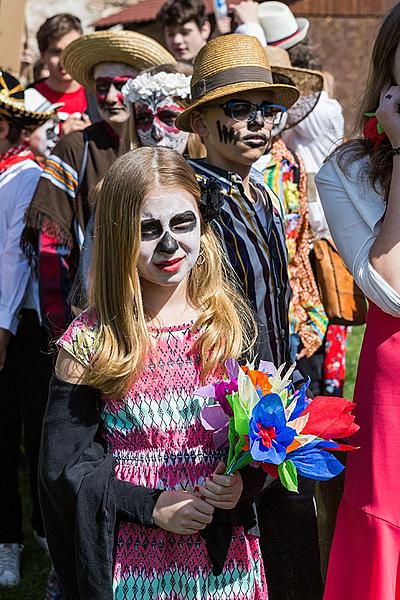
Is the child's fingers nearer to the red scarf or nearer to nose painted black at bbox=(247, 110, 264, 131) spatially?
nose painted black at bbox=(247, 110, 264, 131)

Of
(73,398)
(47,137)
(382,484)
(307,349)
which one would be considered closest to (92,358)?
(73,398)

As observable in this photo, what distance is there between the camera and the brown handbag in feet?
14.0

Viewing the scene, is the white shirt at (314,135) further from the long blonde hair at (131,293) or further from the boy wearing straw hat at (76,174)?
the long blonde hair at (131,293)

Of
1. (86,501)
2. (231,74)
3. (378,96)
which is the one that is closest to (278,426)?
(86,501)

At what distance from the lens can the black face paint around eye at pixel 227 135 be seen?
3219mm

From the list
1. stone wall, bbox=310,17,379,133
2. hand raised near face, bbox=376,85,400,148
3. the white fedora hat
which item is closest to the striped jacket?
hand raised near face, bbox=376,85,400,148

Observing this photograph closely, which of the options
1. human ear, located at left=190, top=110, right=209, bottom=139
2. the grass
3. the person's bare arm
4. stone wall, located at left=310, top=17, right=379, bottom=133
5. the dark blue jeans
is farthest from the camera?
stone wall, located at left=310, top=17, right=379, bottom=133

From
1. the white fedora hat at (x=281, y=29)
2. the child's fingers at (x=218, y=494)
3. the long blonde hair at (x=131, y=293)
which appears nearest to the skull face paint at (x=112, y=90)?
the white fedora hat at (x=281, y=29)

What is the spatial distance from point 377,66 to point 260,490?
4.20 ft

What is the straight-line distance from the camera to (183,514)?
2373 millimetres

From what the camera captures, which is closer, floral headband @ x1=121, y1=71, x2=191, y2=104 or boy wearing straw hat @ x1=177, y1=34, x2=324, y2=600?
boy wearing straw hat @ x1=177, y1=34, x2=324, y2=600

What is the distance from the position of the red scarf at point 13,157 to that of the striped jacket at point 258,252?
1458 millimetres

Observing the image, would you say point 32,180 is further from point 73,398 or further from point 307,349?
point 73,398

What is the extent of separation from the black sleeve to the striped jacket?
78cm
